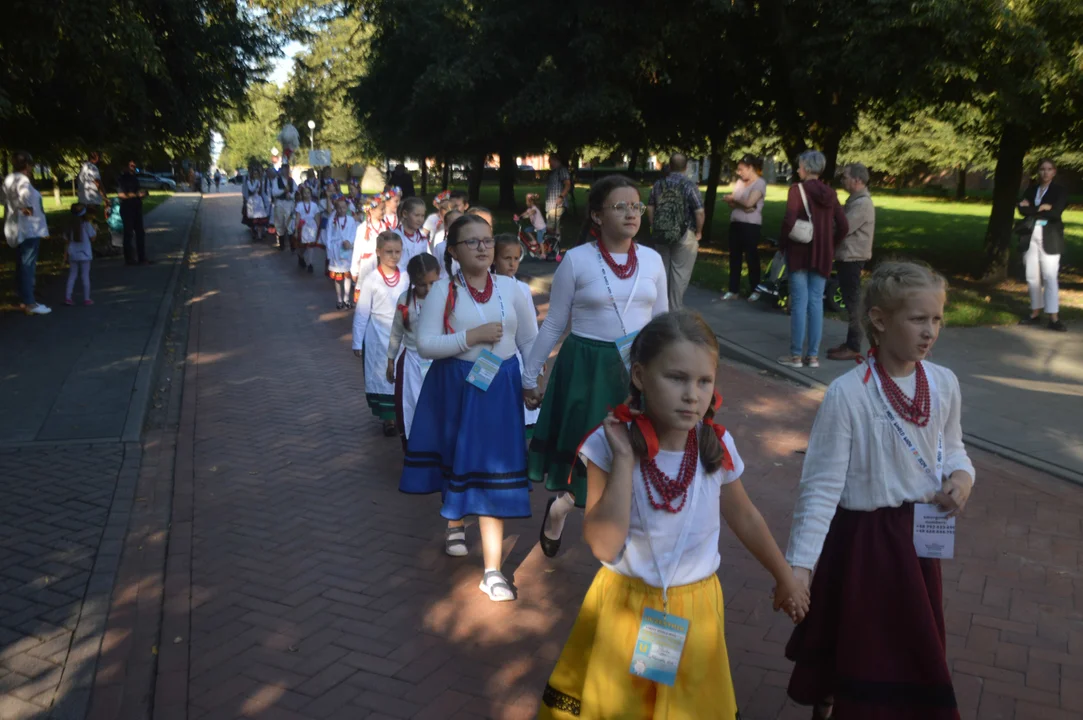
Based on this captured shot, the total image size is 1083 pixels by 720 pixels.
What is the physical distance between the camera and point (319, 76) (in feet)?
194

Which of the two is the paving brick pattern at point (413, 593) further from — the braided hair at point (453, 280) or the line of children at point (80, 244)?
the line of children at point (80, 244)

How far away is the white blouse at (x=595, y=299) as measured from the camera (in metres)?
4.60

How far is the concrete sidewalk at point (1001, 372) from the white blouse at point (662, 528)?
15.4 ft

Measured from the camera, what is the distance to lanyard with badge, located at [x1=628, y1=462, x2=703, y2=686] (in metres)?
2.54

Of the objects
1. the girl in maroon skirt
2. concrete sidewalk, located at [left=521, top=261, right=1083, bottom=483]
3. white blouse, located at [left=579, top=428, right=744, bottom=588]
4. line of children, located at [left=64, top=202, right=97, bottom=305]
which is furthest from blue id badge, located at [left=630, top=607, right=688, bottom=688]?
line of children, located at [left=64, top=202, right=97, bottom=305]

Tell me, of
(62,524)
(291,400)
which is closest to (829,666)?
(62,524)

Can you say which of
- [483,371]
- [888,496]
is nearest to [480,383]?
[483,371]

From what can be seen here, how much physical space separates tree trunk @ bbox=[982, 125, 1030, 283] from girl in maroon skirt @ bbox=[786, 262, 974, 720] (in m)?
14.1

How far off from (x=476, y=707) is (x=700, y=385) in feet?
6.23

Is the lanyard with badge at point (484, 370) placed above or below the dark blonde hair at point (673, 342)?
below

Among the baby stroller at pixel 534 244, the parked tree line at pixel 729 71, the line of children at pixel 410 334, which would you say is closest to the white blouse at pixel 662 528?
the line of children at pixel 410 334

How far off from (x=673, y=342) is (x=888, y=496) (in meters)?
0.94

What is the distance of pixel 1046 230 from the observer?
10.9m

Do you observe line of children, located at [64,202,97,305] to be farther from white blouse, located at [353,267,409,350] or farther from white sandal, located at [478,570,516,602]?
white sandal, located at [478,570,516,602]
